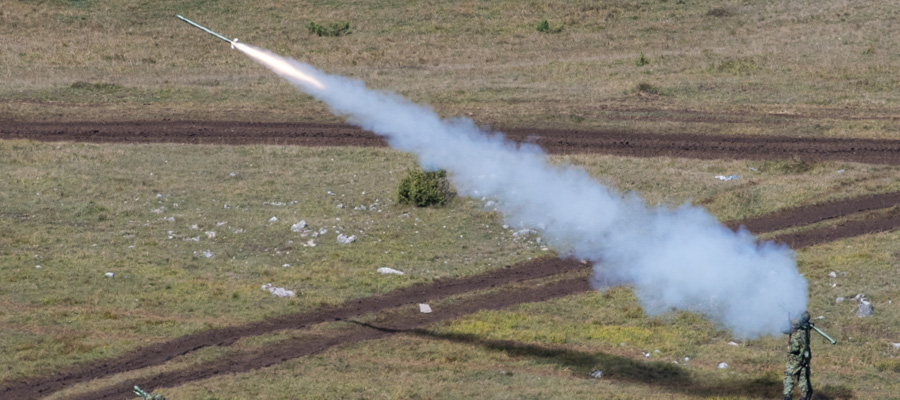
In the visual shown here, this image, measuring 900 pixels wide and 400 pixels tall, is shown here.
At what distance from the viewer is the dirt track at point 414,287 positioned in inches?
1190

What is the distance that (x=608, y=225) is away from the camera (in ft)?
132

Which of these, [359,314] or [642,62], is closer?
[359,314]

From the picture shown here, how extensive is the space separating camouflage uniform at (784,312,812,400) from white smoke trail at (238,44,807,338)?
4.38 metres

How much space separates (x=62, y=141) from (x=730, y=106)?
1164 inches

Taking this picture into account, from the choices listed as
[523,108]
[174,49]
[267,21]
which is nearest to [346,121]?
[523,108]

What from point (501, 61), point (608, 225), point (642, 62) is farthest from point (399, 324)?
point (501, 61)

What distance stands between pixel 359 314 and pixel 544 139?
63.1 feet

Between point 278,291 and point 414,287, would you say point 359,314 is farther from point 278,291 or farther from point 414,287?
point 278,291

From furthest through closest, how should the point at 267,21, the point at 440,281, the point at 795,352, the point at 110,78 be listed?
the point at 267,21, the point at 110,78, the point at 440,281, the point at 795,352

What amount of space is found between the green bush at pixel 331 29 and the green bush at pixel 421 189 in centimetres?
3257

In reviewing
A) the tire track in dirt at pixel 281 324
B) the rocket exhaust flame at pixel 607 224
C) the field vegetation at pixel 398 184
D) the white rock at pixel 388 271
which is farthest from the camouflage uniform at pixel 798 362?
the white rock at pixel 388 271

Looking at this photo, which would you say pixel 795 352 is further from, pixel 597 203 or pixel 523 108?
pixel 523 108

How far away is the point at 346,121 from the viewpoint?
174 ft

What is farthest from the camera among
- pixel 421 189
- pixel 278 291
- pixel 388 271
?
pixel 421 189
